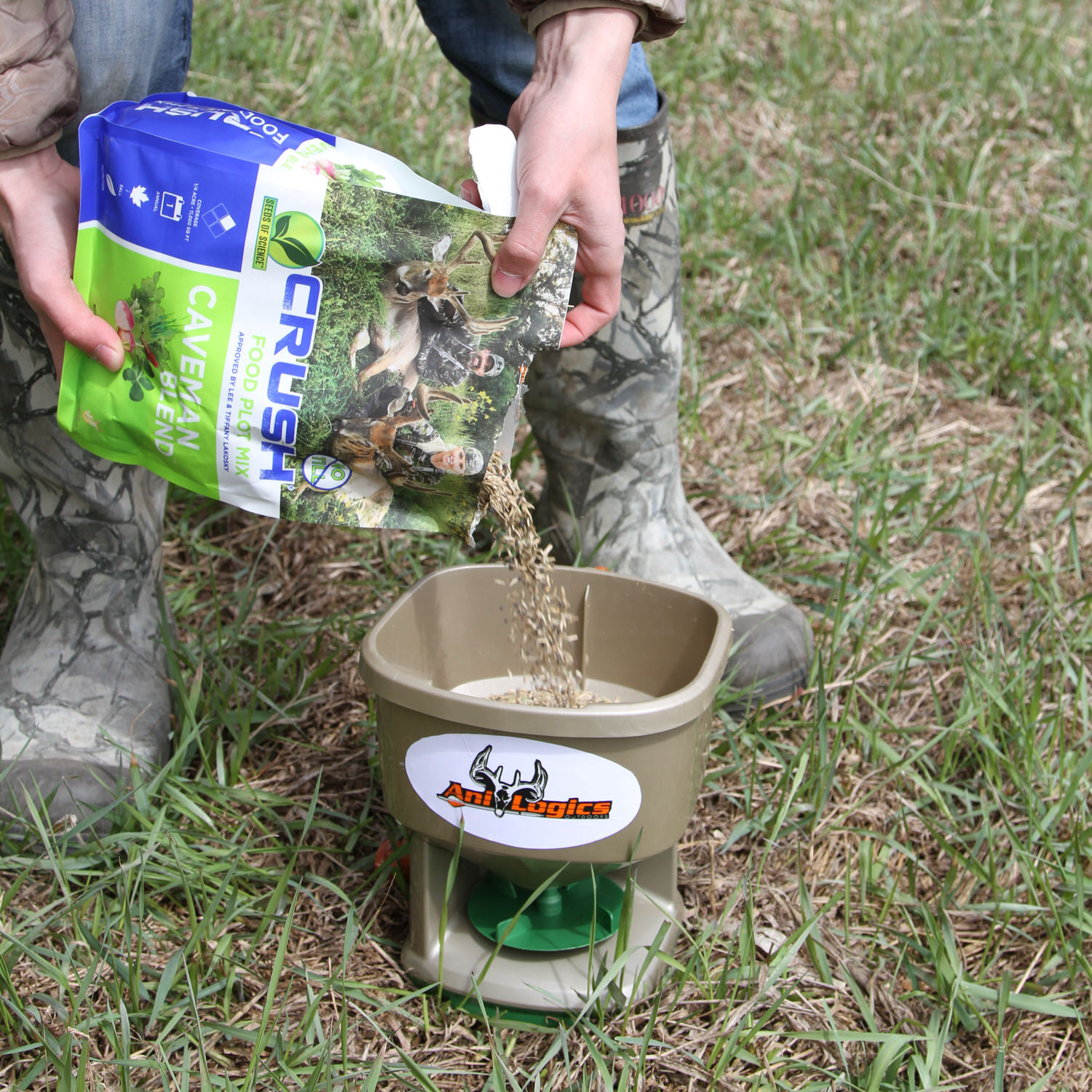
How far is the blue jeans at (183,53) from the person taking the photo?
3.32 feet

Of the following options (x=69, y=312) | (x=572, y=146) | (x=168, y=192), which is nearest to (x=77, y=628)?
(x=69, y=312)

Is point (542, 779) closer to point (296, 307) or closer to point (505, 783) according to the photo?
point (505, 783)

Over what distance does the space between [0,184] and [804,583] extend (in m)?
1.07

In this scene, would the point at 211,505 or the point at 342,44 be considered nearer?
the point at 211,505

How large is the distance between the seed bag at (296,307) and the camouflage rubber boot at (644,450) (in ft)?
1.42

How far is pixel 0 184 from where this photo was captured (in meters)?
0.92

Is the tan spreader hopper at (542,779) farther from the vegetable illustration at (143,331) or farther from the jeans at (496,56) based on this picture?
the jeans at (496,56)

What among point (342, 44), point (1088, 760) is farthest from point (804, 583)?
point (342, 44)

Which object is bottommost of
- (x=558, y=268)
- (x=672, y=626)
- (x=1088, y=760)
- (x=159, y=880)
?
(x=159, y=880)

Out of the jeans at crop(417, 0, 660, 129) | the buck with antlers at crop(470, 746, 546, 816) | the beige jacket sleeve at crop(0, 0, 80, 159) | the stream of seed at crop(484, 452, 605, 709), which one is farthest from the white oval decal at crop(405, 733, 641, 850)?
the jeans at crop(417, 0, 660, 129)

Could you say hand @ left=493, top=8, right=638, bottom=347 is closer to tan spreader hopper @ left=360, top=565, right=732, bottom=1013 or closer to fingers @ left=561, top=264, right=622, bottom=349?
fingers @ left=561, top=264, right=622, bottom=349

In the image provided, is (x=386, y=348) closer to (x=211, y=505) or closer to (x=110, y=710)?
(x=110, y=710)

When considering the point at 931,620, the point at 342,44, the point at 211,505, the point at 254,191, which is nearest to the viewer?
the point at 254,191

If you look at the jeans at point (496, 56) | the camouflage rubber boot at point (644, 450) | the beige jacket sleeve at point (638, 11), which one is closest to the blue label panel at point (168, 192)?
the beige jacket sleeve at point (638, 11)
